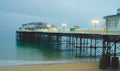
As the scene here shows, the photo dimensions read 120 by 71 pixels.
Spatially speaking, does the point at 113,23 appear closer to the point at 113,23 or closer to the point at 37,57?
the point at 113,23

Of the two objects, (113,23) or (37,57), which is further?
(37,57)

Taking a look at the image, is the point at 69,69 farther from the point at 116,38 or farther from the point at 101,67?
the point at 116,38

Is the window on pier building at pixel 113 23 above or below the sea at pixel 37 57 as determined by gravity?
above

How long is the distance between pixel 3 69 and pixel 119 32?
1069 centimetres

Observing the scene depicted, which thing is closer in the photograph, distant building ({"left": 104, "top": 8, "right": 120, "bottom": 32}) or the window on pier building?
distant building ({"left": 104, "top": 8, "right": 120, "bottom": 32})

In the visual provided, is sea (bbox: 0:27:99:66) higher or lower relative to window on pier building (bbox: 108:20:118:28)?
lower

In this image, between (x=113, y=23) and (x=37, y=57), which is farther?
(x=37, y=57)

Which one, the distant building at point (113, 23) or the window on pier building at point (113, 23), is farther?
the window on pier building at point (113, 23)

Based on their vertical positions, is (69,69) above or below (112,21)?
below

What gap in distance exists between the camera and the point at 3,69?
85.4 ft

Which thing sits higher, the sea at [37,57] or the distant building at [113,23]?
the distant building at [113,23]

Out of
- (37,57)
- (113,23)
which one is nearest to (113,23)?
(113,23)

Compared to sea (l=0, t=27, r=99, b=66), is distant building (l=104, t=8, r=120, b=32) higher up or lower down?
higher up

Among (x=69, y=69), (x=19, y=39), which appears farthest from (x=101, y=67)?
(x=19, y=39)
